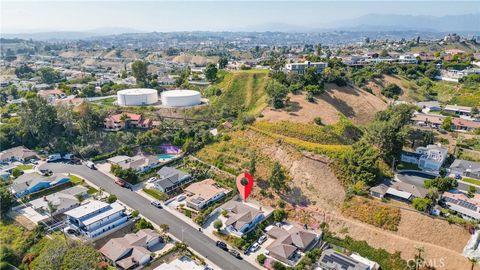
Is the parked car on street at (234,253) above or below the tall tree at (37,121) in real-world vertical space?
below

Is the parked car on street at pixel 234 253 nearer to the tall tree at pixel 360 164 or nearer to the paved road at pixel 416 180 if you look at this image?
the tall tree at pixel 360 164

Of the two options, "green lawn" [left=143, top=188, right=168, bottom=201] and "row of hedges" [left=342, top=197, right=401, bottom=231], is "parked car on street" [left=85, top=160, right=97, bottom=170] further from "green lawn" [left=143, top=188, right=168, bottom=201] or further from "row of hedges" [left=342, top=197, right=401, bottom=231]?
"row of hedges" [left=342, top=197, right=401, bottom=231]

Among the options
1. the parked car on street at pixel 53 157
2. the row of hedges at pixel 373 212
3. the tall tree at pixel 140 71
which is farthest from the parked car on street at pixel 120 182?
the tall tree at pixel 140 71

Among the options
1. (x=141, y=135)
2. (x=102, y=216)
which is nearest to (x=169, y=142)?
(x=141, y=135)

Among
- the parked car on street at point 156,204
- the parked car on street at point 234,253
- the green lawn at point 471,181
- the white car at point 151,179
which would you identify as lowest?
the parked car on street at point 234,253

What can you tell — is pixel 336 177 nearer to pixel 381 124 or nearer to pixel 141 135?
pixel 381 124

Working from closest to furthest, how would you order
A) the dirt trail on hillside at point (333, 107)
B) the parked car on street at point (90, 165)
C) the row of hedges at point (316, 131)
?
the row of hedges at point (316, 131)
the parked car on street at point (90, 165)
the dirt trail on hillside at point (333, 107)

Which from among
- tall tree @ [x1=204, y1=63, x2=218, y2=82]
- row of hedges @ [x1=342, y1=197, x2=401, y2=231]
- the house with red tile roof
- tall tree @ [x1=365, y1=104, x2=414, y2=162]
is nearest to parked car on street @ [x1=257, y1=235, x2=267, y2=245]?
row of hedges @ [x1=342, y1=197, x2=401, y2=231]

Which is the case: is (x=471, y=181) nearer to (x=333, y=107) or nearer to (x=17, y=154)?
(x=333, y=107)
